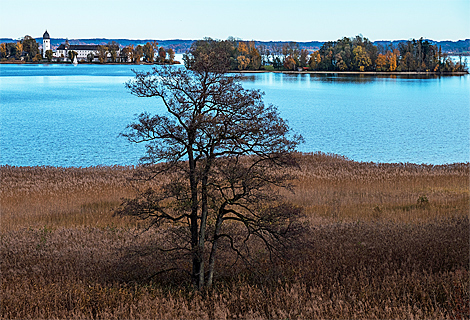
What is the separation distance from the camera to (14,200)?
24203mm

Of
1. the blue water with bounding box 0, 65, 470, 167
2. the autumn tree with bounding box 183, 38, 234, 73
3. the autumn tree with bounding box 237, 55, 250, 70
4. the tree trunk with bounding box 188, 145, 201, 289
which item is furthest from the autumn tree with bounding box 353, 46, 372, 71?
the tree trunk with bounding box 188, 145, 201, 289

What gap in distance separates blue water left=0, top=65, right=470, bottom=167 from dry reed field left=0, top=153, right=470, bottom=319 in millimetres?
11150

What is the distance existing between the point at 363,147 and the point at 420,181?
20361mm

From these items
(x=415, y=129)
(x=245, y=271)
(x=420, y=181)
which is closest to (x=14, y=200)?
(x=245, y=271)

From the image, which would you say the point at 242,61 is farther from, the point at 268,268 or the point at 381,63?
the point at 268,268

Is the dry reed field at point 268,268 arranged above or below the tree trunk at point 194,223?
below

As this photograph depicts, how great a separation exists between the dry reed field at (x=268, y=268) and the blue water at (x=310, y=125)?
1115 cm

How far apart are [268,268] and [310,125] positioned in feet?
174

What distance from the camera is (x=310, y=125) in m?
64.2

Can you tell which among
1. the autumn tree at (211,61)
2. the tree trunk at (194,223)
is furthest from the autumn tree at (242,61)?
the tree trunk at (194,223)

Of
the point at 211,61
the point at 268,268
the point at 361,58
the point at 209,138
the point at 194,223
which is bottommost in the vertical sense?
the point at 268,268

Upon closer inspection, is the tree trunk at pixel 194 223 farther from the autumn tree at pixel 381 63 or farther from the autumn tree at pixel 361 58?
the autumn tree at pixel 381 63

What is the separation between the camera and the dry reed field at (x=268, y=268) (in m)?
9.41

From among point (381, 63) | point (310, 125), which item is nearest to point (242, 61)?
point (381, 63)
